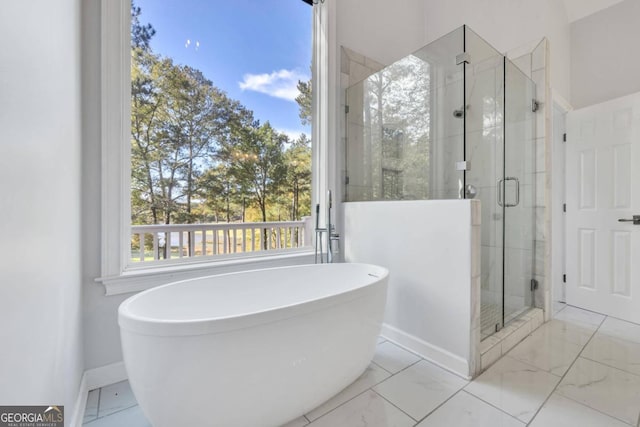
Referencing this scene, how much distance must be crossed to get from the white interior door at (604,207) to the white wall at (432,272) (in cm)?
188

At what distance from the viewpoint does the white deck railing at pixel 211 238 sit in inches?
79.5

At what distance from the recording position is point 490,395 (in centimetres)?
141

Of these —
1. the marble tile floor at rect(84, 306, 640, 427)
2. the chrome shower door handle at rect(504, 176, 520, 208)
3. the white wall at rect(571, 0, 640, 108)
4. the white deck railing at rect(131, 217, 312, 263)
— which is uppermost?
the white wall at rect(571, 0, 640, 108)

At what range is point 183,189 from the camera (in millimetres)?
2043

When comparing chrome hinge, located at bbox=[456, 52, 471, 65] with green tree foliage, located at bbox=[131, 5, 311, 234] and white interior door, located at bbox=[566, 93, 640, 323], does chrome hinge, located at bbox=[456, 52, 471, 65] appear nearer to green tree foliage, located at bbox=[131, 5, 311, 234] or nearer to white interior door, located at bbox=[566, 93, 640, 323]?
green tree foliage, located at bbox=[131, 5, 311, 234]

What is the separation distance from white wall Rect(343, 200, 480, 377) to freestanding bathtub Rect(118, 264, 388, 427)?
38cm

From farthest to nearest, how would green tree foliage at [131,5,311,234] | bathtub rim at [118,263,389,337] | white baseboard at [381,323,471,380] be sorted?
green tree foliage at [131,5,311,234] < white baseboard at [381,323,471,380] < bathtub rim at [118,263,389,337]

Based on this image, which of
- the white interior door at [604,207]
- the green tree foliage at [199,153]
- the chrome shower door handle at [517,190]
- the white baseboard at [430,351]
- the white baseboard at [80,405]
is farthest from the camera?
the white interior door at [604,207]

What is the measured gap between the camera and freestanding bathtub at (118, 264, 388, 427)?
95cm

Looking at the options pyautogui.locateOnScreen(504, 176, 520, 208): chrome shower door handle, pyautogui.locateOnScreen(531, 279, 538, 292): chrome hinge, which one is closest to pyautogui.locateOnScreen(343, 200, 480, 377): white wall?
pyautogui.locateOnScreen(504, 176, 520, 208): chrome shower door handle

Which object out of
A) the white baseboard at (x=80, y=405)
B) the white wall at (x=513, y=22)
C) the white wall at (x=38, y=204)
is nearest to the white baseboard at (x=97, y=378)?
the white baseboard at (x=80, y=405)

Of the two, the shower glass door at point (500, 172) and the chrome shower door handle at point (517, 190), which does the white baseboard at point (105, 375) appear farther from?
the chrome shower door handle at point (517, 190)

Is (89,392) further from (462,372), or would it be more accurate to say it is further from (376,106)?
(376,106)

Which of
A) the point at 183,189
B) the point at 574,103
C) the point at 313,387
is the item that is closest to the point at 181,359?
the point at 313,387
